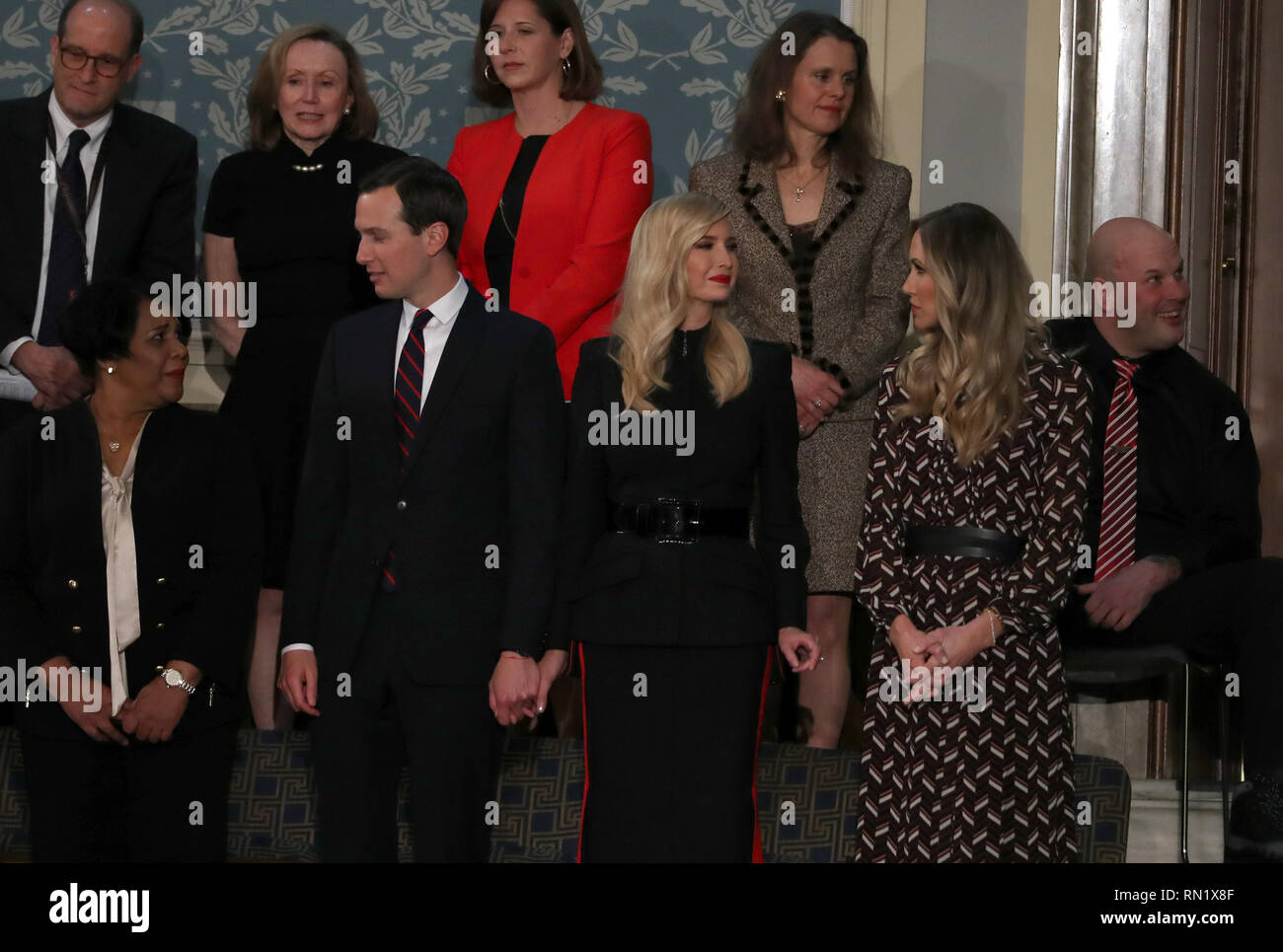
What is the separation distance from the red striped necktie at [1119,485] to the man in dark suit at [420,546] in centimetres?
145

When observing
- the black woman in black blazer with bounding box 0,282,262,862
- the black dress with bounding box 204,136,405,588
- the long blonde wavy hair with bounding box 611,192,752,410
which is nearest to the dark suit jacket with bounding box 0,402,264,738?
the black woman in black blazer with bounding box 0,282,262,862

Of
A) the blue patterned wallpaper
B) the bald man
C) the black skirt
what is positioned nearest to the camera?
the black skirt

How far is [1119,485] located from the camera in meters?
4.02

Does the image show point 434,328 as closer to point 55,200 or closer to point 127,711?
point 127,711

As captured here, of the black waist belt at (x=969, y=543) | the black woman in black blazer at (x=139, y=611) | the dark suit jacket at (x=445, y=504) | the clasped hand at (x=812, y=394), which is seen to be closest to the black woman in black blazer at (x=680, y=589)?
the dark suit jacket at (x=445, y=504)

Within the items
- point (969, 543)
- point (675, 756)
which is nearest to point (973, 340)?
point (969, 543)

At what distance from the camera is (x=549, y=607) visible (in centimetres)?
325

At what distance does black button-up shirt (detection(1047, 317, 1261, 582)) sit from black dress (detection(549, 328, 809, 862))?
1.07m

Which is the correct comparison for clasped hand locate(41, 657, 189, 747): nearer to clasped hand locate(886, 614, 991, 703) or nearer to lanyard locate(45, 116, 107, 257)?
lanyard locate(45, 116, 107, 257)

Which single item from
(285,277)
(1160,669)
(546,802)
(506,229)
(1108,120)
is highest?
(1108,120)

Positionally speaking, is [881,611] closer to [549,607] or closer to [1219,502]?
[549,607]

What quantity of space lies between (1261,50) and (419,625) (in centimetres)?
308

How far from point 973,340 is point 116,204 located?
2240mm

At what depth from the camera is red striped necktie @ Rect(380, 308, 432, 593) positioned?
10.7ft
